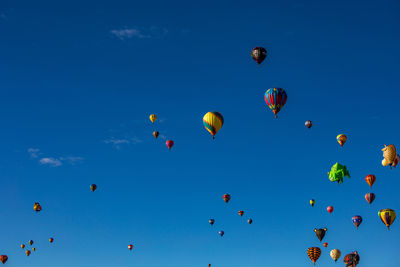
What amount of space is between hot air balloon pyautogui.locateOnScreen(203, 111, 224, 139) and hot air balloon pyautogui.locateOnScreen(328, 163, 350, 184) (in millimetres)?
17175

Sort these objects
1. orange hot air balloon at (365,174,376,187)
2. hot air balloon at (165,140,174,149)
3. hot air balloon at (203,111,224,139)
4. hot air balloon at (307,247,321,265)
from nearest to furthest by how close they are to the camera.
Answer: hot air balloon at (203,111,224,139) < orange hot air balloon at (365,174,376,187) < hot air balloon at (307,247,321,265) < hot air balloon at (165,140,174,149)

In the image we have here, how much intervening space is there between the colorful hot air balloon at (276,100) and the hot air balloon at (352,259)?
34246mm

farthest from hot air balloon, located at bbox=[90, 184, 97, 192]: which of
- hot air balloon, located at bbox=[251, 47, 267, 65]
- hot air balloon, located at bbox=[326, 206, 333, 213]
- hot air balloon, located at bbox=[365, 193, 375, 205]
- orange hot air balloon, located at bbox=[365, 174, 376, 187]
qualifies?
orange hot air balloon, located at bbox=[365, 174, 376, 187]

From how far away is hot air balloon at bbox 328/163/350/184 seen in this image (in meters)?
65.1

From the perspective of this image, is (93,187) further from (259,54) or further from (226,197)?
(259,54)

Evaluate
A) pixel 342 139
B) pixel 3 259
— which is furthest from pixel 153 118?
pixel 3 259

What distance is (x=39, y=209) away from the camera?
9838 cm

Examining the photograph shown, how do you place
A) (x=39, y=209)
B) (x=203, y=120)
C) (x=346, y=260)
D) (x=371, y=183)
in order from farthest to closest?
(x=39, y=209) → (x=346, y=260) → (x=371, y=183) → (x=203, y=120)

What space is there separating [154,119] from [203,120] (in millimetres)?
20790

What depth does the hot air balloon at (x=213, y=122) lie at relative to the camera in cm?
5966

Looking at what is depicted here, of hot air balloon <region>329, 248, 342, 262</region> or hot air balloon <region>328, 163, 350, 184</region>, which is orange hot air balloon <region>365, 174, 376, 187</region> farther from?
hot air balloon <region>329, 248, 342, 262</region>

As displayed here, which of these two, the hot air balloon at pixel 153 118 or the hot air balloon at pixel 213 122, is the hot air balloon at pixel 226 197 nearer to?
the hot air balloon at pixel 153 118

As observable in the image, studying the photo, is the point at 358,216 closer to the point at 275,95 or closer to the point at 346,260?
the point at 346,260

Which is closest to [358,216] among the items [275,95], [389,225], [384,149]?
[389,225]
